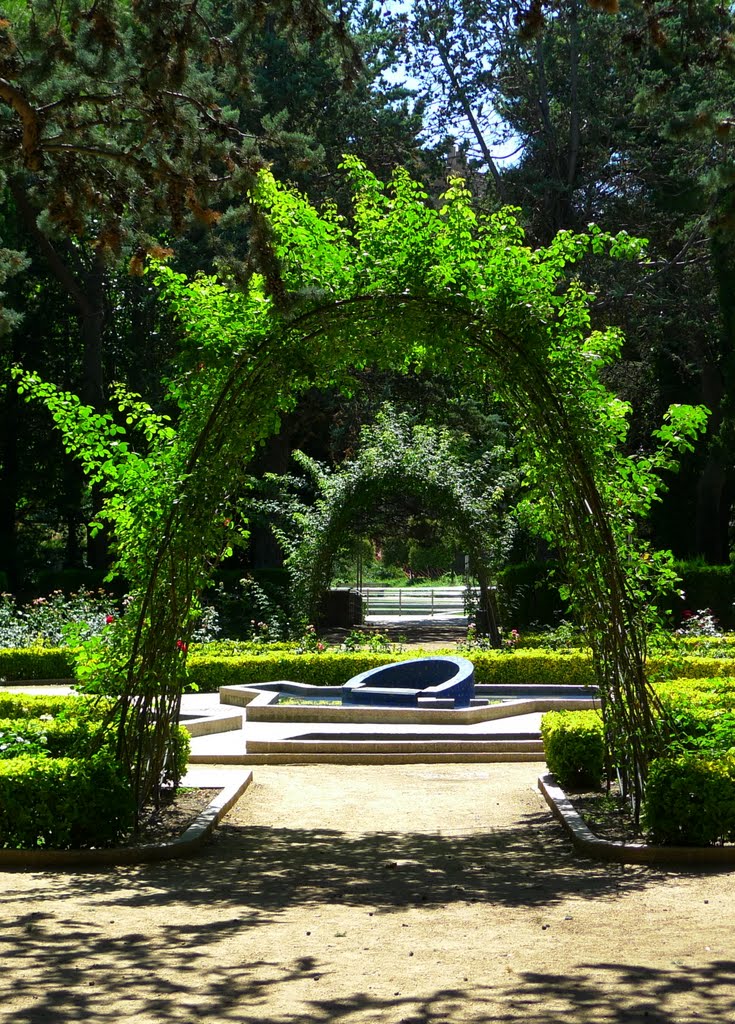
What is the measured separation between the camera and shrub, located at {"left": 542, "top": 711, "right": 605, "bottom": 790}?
9.26m

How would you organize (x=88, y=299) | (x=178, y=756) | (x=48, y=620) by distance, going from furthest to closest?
(x=88, y=299) → (x=48, y=620) → (x=178, y=756)

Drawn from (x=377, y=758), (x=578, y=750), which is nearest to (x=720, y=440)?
(x=377, y=758)

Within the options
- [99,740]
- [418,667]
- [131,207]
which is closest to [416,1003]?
[99,740]

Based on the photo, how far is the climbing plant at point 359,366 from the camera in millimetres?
7723

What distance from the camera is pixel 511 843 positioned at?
7891 mm

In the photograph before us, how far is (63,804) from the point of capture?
7.09 meters

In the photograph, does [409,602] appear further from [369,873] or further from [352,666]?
[369,873]

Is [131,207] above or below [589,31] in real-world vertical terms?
below

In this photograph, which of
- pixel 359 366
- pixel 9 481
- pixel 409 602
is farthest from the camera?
pixel 409 602

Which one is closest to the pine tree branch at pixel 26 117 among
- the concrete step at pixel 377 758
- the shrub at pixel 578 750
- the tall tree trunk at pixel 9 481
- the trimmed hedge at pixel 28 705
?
the trimmed hedge at pixel 28 705

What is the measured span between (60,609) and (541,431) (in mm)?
13901

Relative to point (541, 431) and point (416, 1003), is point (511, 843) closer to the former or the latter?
point (541, 431)

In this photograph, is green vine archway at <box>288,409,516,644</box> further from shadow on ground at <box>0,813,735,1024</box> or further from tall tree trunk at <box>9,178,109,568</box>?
tall tree trunk at <box>9,178,109,568</box>

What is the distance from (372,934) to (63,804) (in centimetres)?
244
